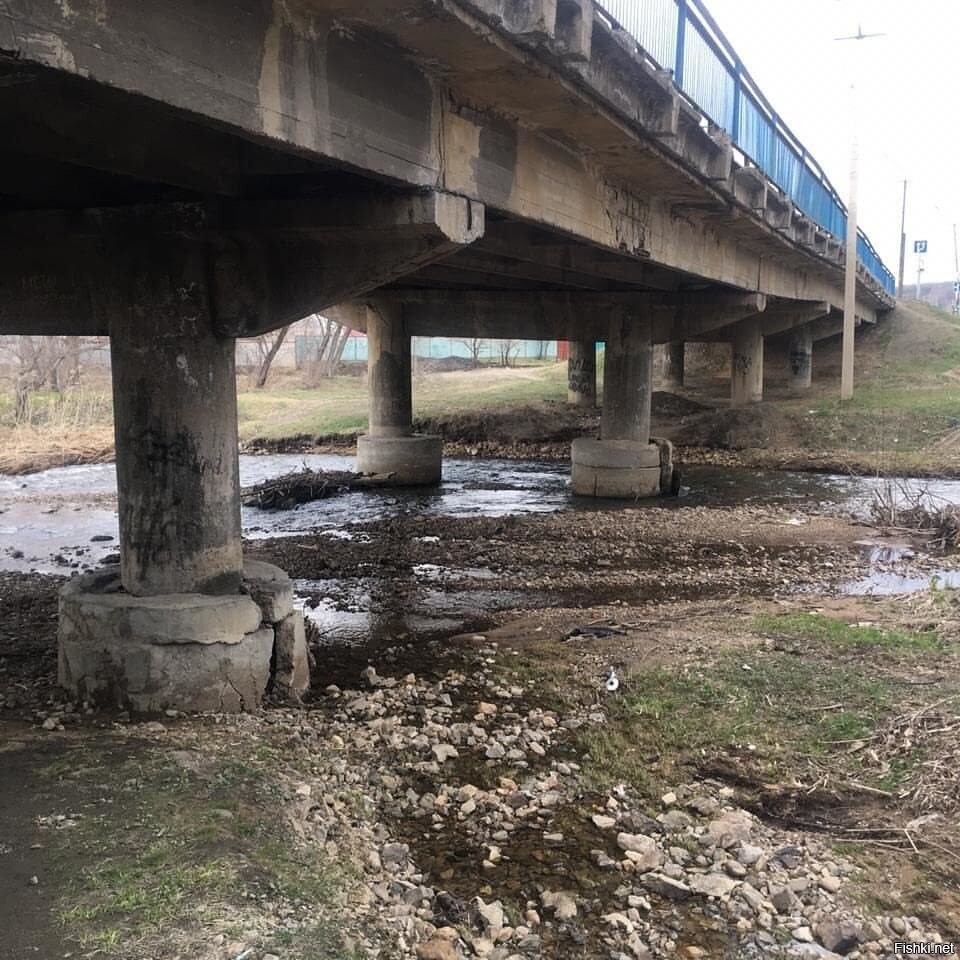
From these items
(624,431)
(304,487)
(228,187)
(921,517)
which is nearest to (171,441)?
(228,187)

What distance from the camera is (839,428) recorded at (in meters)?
26.1

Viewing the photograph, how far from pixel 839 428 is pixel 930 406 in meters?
3.84

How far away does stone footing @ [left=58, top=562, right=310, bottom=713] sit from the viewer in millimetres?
5984

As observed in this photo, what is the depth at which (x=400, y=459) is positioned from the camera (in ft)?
64.6

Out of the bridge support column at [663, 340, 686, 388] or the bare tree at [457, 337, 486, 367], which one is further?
the bare tree at [457, 337, 486, 367]

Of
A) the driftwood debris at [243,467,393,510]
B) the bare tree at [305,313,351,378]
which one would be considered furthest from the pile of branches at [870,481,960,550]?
the bare tree at [305,313,351,378]

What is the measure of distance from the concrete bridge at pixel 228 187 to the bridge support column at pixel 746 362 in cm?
1989

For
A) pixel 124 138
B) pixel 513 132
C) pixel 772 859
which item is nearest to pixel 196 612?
pixel 124 138

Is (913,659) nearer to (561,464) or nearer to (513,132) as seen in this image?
(513,132)

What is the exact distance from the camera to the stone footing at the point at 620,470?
724 inches

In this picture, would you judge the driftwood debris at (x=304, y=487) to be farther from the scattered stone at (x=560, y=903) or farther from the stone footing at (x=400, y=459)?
the scattered stone at (x=560, y=903)

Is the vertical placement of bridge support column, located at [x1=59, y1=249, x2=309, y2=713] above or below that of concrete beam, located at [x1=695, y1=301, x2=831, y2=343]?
below

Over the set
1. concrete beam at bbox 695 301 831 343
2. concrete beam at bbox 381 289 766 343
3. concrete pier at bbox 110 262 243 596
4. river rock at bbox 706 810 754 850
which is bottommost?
river rock at bbox 706 810 754 850

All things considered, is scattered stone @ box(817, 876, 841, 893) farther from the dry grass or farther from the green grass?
the green grass
